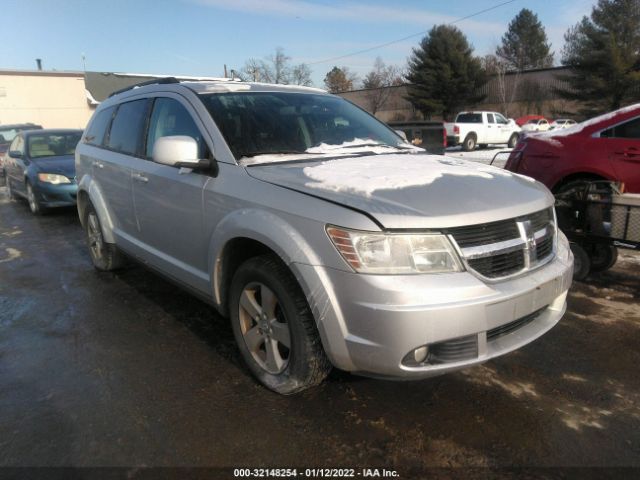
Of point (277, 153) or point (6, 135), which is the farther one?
point (6, 135)

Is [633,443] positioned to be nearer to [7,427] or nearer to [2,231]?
[7,427]

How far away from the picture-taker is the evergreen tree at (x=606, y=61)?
34.4m

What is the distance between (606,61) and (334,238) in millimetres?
40475

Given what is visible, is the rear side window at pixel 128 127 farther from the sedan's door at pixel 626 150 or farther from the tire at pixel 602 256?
the sedan's door at pixel 626 150

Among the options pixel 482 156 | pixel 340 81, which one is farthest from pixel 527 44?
pixel 482 156

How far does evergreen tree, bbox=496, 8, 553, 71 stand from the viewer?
69.0m

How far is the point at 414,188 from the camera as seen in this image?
98.3 inches

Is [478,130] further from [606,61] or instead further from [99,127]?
[99,127]

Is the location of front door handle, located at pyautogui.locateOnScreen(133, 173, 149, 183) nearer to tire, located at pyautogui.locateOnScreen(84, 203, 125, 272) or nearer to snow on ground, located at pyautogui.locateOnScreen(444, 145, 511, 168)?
tire, located at pyautogui.locateOnScreen(84, 203, 125, 272)

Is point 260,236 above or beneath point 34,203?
above

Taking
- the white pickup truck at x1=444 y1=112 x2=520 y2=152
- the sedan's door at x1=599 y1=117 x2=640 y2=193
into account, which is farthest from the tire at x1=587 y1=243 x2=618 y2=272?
the white pickup truck at x1=444 y1=112 x2=520 y2=152

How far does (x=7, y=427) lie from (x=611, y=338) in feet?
12.8

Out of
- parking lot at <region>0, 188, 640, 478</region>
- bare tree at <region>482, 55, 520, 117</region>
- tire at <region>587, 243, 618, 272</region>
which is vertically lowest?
parking lot at <region>0, 188, 640, 478</region>

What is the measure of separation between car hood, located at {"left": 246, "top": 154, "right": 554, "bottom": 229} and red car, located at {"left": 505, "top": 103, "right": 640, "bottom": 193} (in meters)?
2.58
